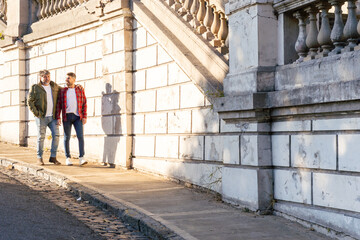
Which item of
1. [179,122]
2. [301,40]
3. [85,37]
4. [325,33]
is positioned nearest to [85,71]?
[85,37]

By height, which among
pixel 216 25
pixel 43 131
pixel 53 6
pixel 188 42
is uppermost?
pixel 53 6

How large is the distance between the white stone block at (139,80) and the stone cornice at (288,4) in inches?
151

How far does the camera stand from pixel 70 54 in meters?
12.1

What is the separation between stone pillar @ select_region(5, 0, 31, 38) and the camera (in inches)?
538

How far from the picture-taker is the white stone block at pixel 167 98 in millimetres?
8484

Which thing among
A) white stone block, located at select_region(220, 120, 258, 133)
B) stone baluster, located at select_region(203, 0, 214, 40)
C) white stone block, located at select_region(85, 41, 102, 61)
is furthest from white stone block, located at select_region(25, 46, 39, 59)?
white stone block, located at select_region(220, 120, 258, 133)

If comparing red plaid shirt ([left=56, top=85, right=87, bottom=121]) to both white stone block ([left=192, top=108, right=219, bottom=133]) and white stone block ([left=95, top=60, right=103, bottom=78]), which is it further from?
white stone block ([left=192, top=108, right=219, bottom=133])

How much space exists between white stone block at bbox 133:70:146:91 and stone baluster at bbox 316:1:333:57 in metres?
4.47

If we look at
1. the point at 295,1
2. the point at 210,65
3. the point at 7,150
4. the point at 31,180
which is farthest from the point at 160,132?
the point at 7,150

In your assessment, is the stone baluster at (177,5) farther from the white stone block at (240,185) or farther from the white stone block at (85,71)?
the white stone block at (240,185)

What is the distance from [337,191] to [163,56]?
4.51 m

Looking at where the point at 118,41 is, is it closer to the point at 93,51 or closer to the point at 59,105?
the point at 93,51

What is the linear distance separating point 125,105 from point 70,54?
115 inches

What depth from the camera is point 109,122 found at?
10.4m
